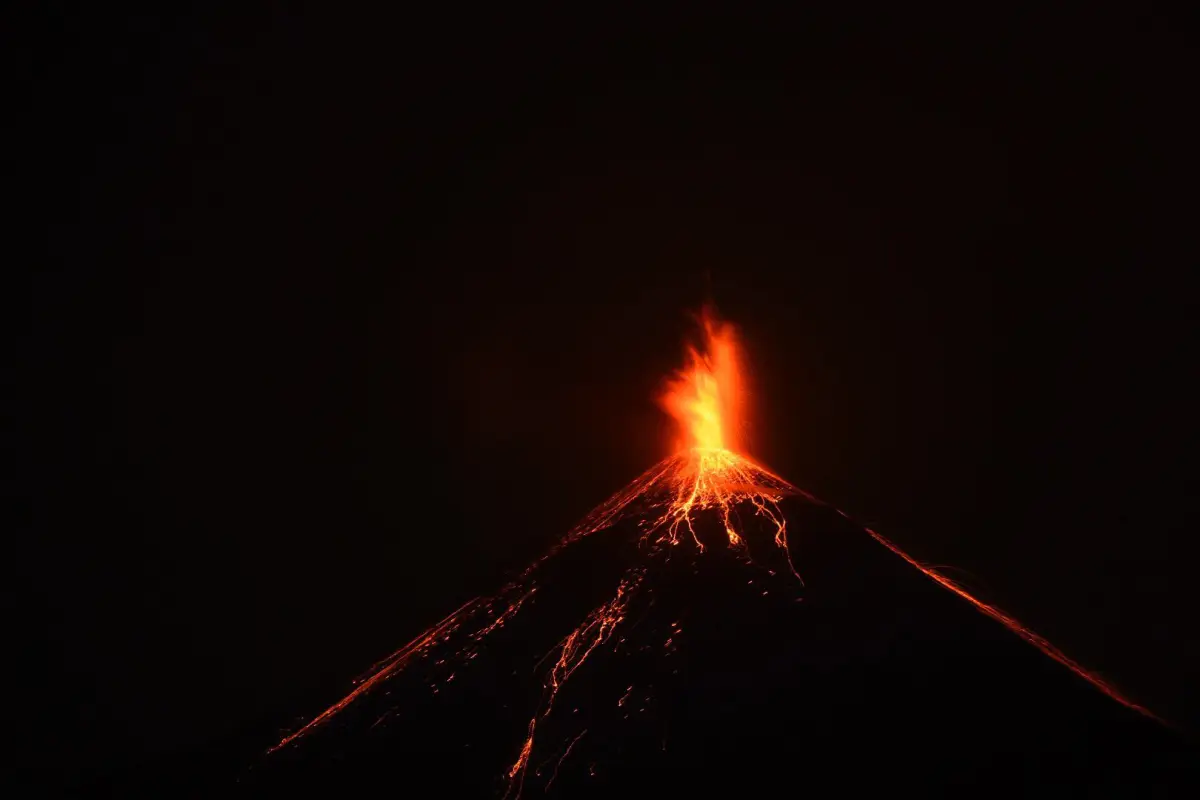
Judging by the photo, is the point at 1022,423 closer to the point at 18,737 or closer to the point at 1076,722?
the point at 1076,722

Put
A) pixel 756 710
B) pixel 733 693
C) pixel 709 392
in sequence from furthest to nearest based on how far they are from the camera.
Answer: pixel 709 392 → pixel 733 693 → pixel 756 710

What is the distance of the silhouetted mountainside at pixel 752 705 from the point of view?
4820mm

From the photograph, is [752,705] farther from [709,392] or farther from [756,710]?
[709,392]

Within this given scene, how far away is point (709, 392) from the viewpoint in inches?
428

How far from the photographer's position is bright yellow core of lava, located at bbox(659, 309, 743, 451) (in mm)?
10758

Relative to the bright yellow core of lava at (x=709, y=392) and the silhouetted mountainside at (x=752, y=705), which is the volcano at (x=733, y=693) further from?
the bright yellow core of lava at (x=709, y=392)

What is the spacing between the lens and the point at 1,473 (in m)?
11.4

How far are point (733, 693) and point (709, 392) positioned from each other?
593cm

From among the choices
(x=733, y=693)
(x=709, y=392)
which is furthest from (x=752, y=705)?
(x=709, y=392)

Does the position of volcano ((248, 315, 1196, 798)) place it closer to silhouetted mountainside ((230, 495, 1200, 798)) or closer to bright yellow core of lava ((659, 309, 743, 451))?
silhouetted mountainside ((230, 495, 1200, 798))

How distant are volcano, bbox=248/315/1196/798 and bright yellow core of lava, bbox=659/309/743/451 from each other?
2792 mm

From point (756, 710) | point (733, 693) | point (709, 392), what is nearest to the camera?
point (756, 710)

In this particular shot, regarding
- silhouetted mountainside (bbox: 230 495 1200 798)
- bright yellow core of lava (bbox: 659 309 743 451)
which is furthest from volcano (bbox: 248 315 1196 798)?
bright yellow core of lava (bbox: 659 309 743 451)

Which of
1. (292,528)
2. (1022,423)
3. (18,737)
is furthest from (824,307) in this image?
(18,737)
